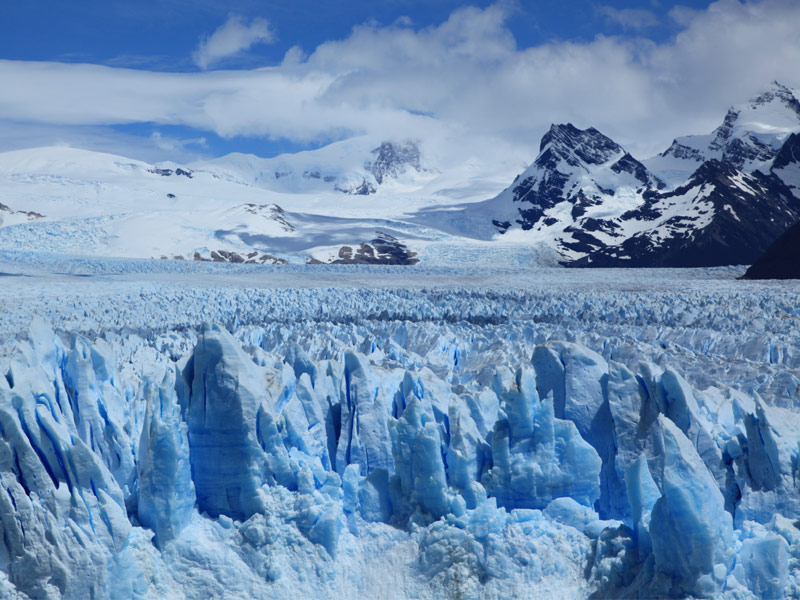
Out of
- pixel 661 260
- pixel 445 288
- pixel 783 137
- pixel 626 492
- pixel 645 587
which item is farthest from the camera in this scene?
pixel 783 137

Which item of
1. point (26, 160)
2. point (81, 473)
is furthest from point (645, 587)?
point (26, 160)

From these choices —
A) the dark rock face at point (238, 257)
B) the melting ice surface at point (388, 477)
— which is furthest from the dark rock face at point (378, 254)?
the melting ice surface at point (388, 477)

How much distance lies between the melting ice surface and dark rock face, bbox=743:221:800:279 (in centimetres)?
1774

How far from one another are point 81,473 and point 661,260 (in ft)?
164

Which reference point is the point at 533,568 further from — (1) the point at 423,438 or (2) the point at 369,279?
(2) the point at 369,279

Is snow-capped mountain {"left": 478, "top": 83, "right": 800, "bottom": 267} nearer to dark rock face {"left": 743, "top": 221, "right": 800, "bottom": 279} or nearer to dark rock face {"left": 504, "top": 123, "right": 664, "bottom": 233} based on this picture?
dark rock face {"left": 504, "top": 123, "right": 664, "bottom": 233}

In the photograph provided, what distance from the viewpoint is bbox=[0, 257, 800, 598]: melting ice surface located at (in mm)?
6852

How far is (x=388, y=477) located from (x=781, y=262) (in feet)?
73.5

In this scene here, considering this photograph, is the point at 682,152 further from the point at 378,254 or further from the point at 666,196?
the point at 378,254

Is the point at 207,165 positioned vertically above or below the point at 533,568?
above

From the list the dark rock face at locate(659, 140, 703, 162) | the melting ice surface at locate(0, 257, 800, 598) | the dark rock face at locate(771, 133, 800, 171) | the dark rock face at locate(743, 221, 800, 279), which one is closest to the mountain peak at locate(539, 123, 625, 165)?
the dark rock face at locate(659, 140, 703, 162)

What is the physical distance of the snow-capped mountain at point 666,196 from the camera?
55.0 metres

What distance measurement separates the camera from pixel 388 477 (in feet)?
26.5

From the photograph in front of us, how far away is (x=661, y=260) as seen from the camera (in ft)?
173
